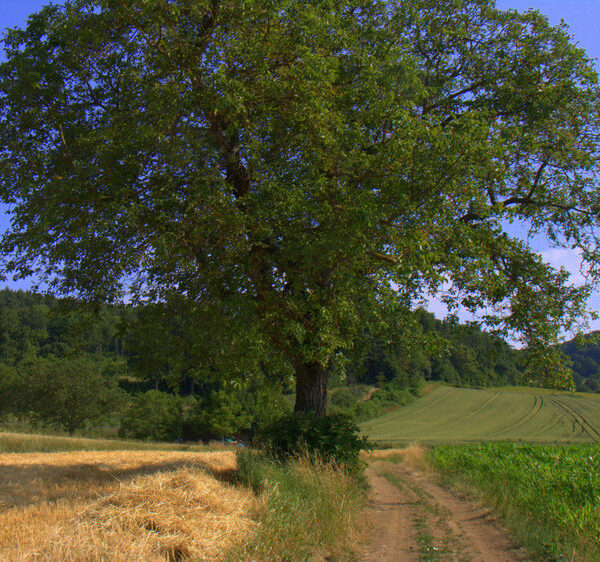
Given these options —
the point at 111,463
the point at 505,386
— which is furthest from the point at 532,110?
the point at 505,386

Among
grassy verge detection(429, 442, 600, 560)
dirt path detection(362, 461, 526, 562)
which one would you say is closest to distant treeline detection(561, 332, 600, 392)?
grassy verge detection(429, 442, 600, 560)

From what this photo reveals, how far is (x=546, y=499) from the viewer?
8422mm

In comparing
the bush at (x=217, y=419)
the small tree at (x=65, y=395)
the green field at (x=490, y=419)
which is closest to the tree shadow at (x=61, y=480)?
the green field at (x=490, y=419)

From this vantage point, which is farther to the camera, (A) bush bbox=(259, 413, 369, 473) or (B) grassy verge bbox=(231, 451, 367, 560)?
(A) bush bbox=(259, 413, 369, 473)

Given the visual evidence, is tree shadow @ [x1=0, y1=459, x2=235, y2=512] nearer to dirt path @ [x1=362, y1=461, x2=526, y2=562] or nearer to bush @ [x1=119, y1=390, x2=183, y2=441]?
dirt path @ [x1=362, y1=461, x2=526, y2=562]

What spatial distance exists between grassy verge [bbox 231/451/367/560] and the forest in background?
1891mm

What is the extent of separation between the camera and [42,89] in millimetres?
9812

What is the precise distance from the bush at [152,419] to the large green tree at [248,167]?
50555 millimetres

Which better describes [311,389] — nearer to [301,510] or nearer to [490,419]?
[301,510]

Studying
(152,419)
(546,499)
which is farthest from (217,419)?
(546,499)

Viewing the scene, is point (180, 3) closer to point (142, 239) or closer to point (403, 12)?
point (142, 239)

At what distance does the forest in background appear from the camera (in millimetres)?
9688

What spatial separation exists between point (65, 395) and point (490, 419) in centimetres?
5566

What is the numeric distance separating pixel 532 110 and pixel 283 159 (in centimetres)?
639
